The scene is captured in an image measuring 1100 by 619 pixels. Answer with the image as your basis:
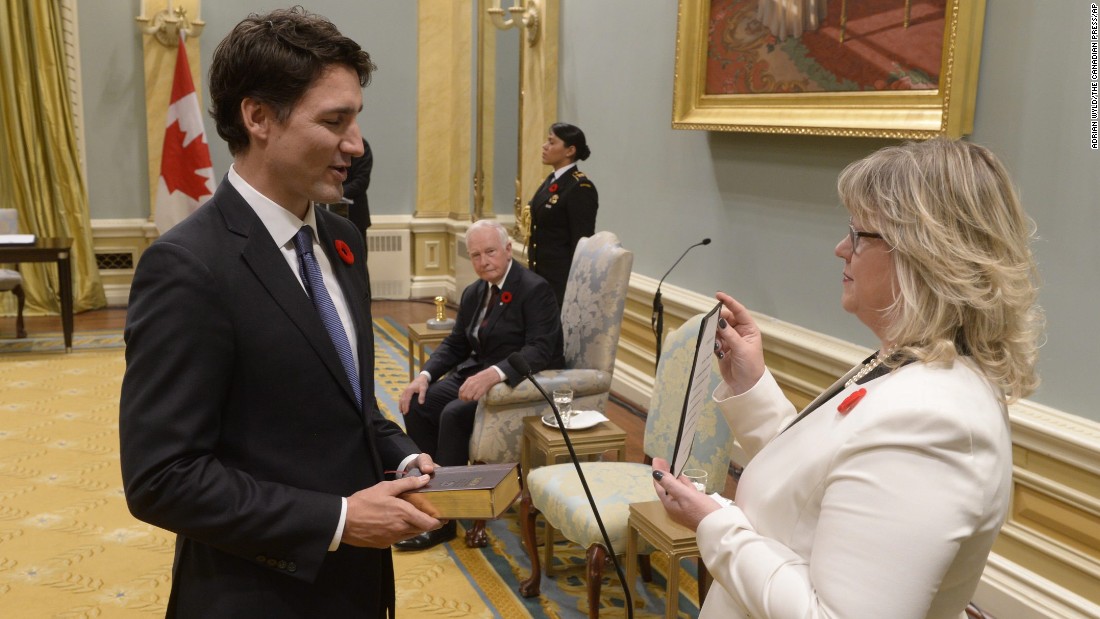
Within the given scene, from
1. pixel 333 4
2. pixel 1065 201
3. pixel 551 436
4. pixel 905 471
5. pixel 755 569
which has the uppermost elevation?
pixel 333 4

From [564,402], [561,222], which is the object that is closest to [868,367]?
[564,402]

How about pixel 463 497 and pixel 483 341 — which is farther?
pixel 483 341

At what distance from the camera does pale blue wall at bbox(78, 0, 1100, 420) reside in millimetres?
2793

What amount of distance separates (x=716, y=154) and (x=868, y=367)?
3.38 m

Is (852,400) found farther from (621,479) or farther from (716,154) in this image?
(716,154)

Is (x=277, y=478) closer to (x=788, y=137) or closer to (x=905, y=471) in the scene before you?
(x=905, y=471)

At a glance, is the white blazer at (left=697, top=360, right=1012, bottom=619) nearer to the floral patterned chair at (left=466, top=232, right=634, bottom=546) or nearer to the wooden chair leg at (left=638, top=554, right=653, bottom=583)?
the wooden chair leg at (left=638, top=554, right=653, bottom=583)

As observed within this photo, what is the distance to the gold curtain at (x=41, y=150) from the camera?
23.5 ft

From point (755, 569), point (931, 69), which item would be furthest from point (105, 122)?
point (755, 569)

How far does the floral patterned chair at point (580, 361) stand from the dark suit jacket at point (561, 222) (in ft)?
3.09

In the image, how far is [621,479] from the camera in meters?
3.02

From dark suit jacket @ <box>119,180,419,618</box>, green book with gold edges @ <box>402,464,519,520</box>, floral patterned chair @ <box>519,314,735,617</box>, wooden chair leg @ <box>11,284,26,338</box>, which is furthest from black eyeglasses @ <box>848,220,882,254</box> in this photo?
wooden chair leg @ <box>11,284,26,338</box>

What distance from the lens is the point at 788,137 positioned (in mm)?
4070

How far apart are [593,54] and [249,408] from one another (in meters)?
4.96
